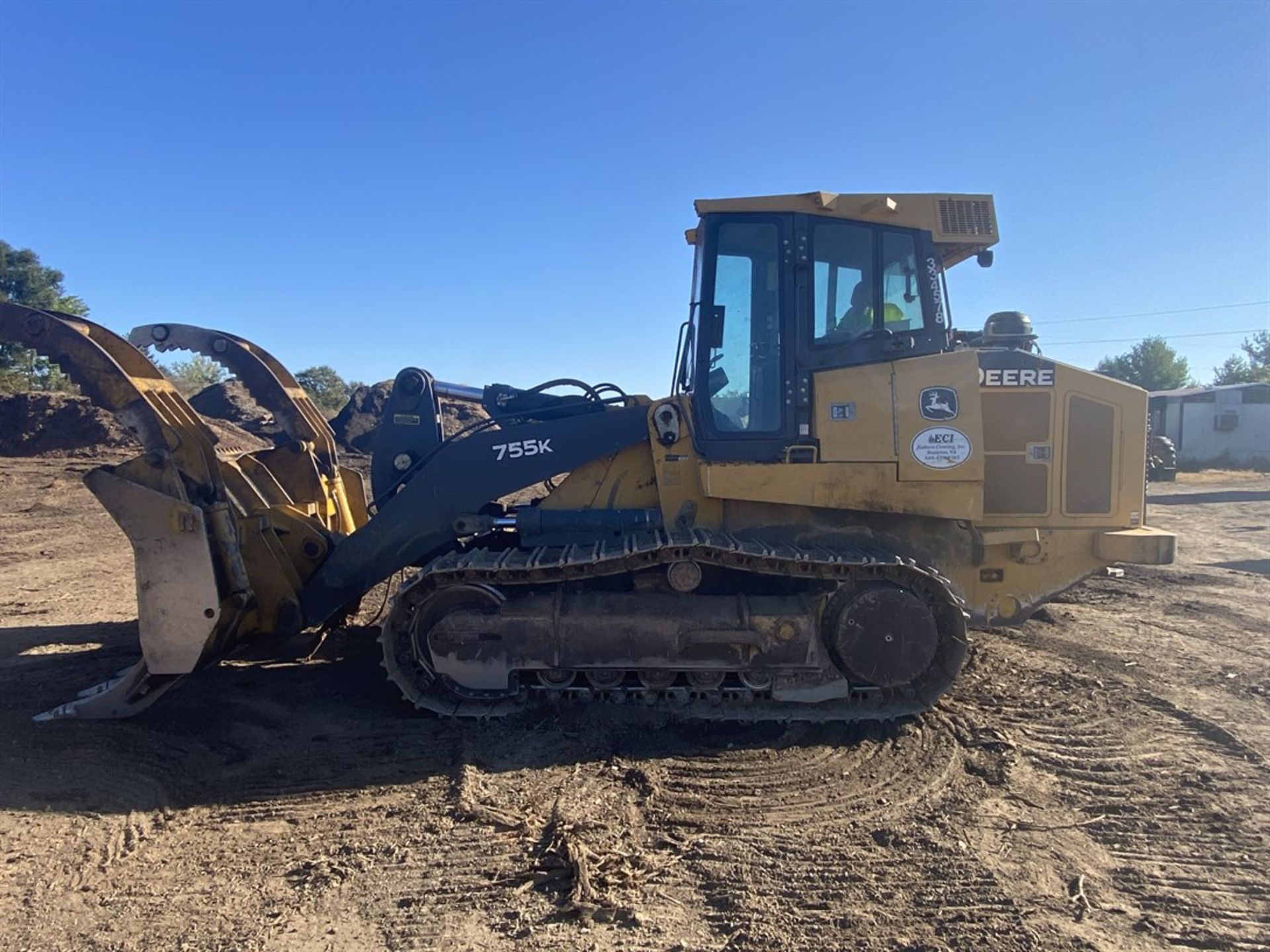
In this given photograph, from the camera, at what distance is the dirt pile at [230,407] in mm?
22172

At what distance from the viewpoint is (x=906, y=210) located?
5.60 m

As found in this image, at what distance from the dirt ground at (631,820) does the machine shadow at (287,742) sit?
0.02 meters

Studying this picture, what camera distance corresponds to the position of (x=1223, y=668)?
21.0 feet

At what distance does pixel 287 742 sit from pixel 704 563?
273cm

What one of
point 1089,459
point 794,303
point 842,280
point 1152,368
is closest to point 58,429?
point 794,303

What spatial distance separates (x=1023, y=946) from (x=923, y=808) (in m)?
1.06

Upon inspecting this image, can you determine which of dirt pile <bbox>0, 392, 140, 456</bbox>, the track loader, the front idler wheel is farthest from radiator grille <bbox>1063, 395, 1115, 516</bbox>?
dirt pile <bbox>0, 392, 140, 456</bbox>

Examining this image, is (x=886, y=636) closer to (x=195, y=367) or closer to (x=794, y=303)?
(x=794, y=303)

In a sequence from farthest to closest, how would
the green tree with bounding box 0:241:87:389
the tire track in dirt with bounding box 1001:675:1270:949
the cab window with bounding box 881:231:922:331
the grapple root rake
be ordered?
the green tree with bounding box 0:241:87:389, the cab window with bounding box 881:231:922:331, the grapple root rake, the tire track in dirt with bounding box 1001:675:1270:949

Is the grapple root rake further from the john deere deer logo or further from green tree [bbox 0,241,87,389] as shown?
green tree [bbox 0,241,87,389]

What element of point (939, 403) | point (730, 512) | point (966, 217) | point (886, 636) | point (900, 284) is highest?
point (966, 217)

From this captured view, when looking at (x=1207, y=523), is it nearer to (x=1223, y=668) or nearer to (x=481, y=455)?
(x=1223, y=668)

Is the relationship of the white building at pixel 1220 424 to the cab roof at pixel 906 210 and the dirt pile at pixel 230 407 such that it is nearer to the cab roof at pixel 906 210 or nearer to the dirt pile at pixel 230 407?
the cab roof at pixel 906 210

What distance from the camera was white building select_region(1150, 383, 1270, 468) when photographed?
Answer: 31.9 m
